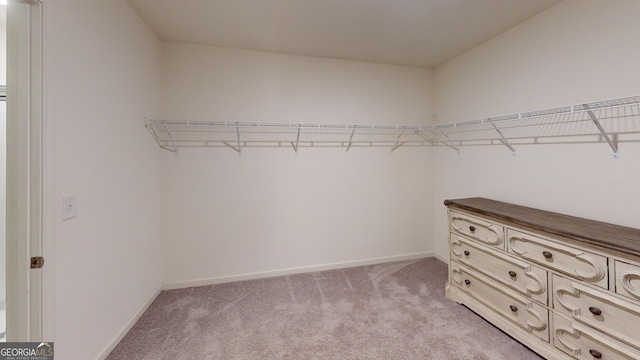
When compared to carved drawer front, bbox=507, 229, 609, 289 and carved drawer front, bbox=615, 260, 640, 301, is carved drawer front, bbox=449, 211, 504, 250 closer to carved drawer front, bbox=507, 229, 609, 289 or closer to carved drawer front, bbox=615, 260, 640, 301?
carved drawer front, bbox=507, 229, 609, 289

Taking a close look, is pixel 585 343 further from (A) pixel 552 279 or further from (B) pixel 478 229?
(B) pixel 478 229

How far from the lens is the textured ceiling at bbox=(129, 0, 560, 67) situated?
191 cm

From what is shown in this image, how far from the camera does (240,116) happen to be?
263 centimetres

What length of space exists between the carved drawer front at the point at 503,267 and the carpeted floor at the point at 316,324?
1.30 ft

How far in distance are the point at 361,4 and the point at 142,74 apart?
1886 mm

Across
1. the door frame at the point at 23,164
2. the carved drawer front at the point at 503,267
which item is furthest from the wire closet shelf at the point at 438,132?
the door frame at the point at 23,164

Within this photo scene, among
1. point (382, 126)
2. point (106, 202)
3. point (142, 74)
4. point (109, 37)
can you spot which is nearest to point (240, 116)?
point (142, 74)

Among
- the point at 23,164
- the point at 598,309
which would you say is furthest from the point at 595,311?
the point at 23,164

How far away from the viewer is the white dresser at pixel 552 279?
1248 mm

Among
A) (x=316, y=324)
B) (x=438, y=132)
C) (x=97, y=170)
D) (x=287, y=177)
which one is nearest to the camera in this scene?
(x=97, y=170)

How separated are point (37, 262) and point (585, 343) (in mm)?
2842

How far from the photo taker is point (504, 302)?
1829 millimetres

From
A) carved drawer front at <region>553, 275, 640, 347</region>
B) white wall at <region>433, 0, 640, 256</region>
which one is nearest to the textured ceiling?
white wall at <region>433, 0, 640, 256</region>

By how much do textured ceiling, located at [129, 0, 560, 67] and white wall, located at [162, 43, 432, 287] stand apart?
25cm
